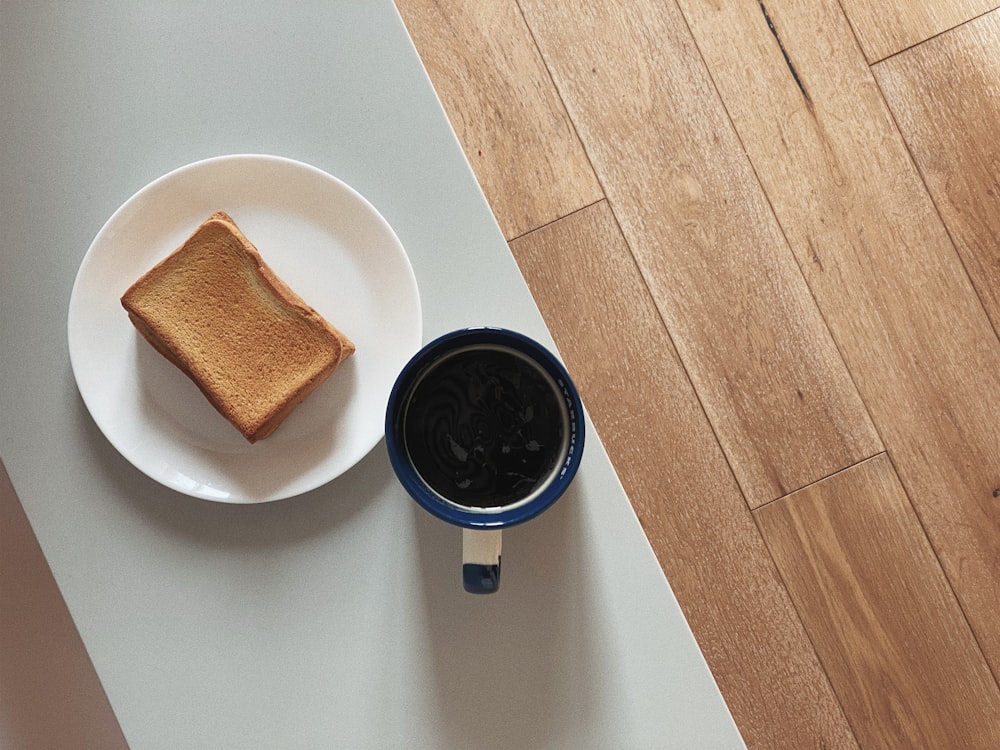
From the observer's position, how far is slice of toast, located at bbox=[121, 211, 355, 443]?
610mm

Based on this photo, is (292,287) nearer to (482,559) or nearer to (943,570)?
(482,559)

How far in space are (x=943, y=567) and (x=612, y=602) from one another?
506mm

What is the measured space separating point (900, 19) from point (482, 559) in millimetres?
854

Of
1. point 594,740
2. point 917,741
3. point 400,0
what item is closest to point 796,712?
point 917,741

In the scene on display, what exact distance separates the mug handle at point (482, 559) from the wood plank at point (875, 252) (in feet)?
1.90

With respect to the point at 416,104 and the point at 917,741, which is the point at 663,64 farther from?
the point at 917,741

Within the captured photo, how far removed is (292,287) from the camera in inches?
24.9

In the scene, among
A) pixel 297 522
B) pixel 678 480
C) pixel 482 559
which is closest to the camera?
pixel 482 559

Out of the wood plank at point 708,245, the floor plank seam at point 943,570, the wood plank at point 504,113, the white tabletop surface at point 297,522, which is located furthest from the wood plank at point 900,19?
the white tabletop surface at point 297,522

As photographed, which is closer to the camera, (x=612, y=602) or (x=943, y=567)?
(x=612, y=602)

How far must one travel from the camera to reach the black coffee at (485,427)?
565mm

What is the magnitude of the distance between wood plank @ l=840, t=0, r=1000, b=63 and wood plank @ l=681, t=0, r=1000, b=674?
0.02m

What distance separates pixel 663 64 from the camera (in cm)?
97

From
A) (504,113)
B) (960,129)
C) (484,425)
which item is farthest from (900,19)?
(484,425)
